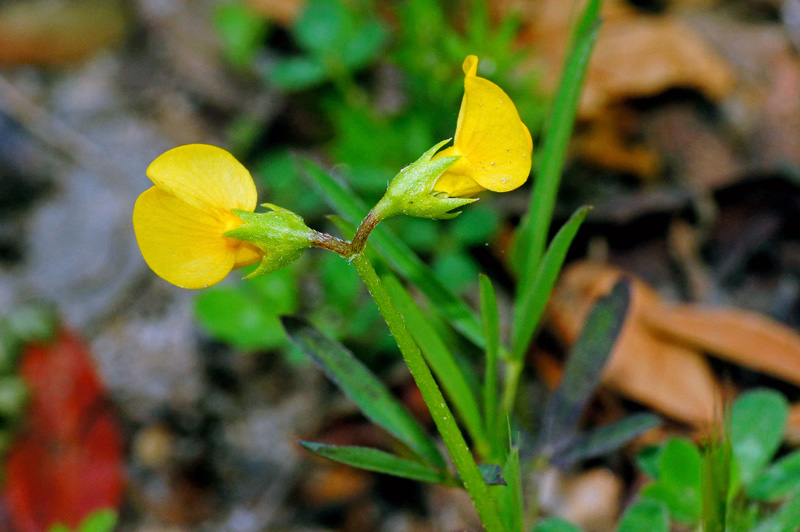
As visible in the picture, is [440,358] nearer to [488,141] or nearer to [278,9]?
[488,141]

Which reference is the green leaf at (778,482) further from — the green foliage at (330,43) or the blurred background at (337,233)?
the green foliage at (330,43)

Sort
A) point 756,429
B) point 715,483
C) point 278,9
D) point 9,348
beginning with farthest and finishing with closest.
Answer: point 278,9
point 9,348
point 756,429
point 715,483

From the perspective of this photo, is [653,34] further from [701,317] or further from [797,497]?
[797,497]

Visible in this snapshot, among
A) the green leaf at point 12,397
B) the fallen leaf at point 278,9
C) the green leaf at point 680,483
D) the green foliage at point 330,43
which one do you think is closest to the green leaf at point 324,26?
the green foliage at point 330,43

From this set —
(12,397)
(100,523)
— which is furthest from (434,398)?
(12,397)

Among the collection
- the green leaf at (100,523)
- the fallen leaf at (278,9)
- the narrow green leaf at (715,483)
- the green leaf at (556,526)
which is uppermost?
the fallen leaf at (278,9)

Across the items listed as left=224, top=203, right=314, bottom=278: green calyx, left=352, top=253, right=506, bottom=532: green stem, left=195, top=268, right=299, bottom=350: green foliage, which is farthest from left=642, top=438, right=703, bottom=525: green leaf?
left=195, top=268, right=299, bottom=350: green foliage

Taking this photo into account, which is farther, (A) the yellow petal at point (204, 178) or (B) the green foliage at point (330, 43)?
(B) the green foliage at point (330, 43)
